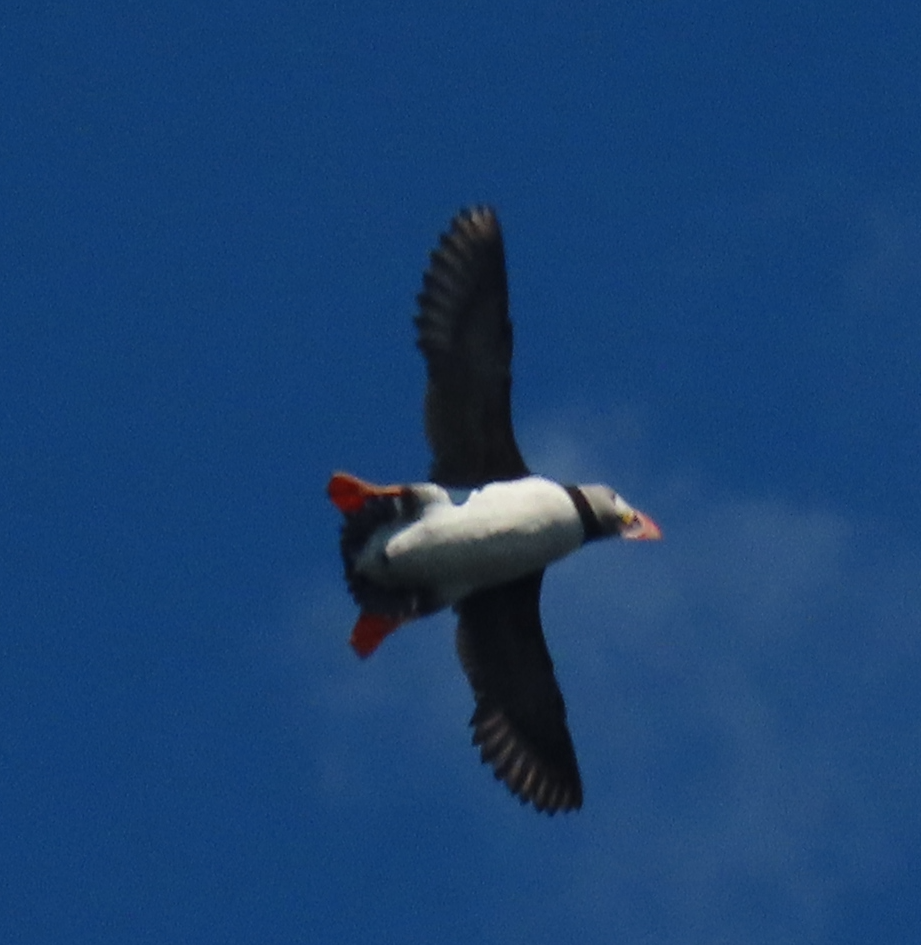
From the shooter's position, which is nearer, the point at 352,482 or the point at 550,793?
the point at 352,482

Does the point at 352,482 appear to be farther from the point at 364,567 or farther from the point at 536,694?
the point at 536,694

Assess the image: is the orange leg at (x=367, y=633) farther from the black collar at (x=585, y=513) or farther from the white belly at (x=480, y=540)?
the black collar at (x=585, y=513)

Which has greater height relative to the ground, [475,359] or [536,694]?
[475,359]

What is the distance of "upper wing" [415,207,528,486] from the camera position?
1989 centimetres

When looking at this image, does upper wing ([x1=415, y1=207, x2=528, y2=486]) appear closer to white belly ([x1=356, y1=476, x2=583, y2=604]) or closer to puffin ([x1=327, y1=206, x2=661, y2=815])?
puffin ([x1=327, y1=206, x2=661, y2=815])

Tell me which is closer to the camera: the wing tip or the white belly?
the white belly

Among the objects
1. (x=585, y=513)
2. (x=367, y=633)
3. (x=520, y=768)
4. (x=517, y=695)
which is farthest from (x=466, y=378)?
(x=520, y=768)

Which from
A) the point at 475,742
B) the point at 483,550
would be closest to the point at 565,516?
the point at 483,550

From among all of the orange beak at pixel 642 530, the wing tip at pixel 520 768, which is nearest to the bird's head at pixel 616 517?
the orange beak at pixel 642 530

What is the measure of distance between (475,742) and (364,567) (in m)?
1.80

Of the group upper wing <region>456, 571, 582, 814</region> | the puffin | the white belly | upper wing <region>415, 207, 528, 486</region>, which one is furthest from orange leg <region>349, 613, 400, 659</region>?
upper wing <region>415, 207, 528, 486</region>

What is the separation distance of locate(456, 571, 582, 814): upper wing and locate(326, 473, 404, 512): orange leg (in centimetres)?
144

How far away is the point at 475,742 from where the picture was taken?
2047 centimetres

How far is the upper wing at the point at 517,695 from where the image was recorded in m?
20.4
